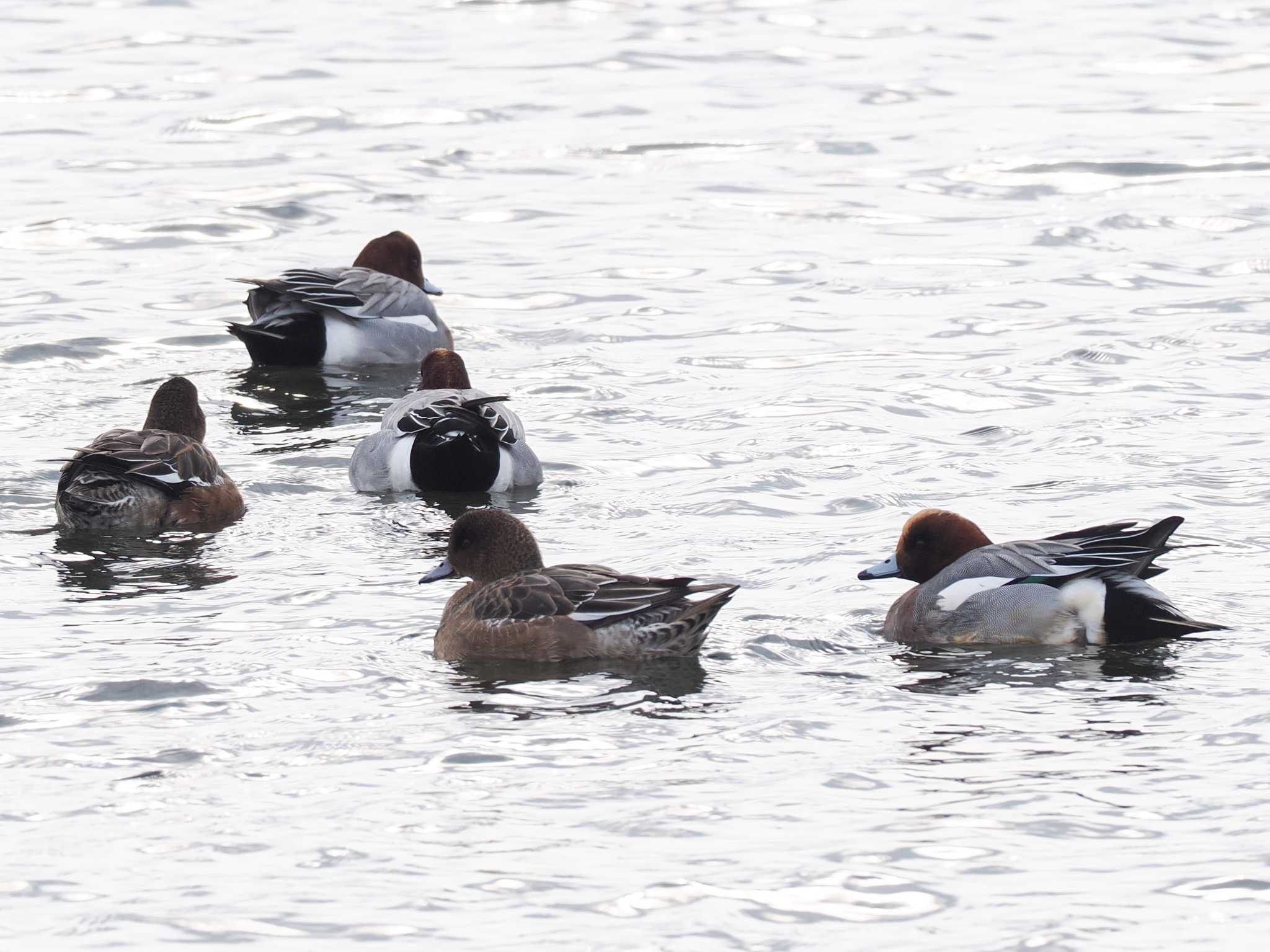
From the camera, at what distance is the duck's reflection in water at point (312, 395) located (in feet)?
44.1

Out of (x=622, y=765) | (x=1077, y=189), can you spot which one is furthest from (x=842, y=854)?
(x=1077, y=189)

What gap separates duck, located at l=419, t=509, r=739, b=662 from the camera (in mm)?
8430

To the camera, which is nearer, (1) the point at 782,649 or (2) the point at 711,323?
(1) the point at 782,649

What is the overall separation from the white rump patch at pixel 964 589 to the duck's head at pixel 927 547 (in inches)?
13.1

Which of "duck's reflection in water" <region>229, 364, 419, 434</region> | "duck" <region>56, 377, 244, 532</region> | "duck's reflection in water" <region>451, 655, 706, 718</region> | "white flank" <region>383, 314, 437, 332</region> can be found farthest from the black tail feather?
"white flank" <region>383, 314, 437, 332</region>

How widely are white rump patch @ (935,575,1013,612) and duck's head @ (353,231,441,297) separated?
753 cm

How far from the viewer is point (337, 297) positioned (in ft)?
49.4

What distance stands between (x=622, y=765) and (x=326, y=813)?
3.38 ft

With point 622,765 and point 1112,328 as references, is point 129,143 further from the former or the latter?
point 622,765

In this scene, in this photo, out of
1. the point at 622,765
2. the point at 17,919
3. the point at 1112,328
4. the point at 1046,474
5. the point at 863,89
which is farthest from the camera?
the point at 863,89

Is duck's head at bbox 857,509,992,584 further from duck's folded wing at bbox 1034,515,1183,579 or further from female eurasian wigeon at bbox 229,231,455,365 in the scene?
female eurasian wigeon at bbox 229,231,455,365

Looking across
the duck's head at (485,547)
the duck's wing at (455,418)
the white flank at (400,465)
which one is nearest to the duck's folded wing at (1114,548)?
the duck's head at (485,547)

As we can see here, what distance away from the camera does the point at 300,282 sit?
15.1 m

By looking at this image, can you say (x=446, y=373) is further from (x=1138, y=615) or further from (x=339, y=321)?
(x=1138, y=615)
